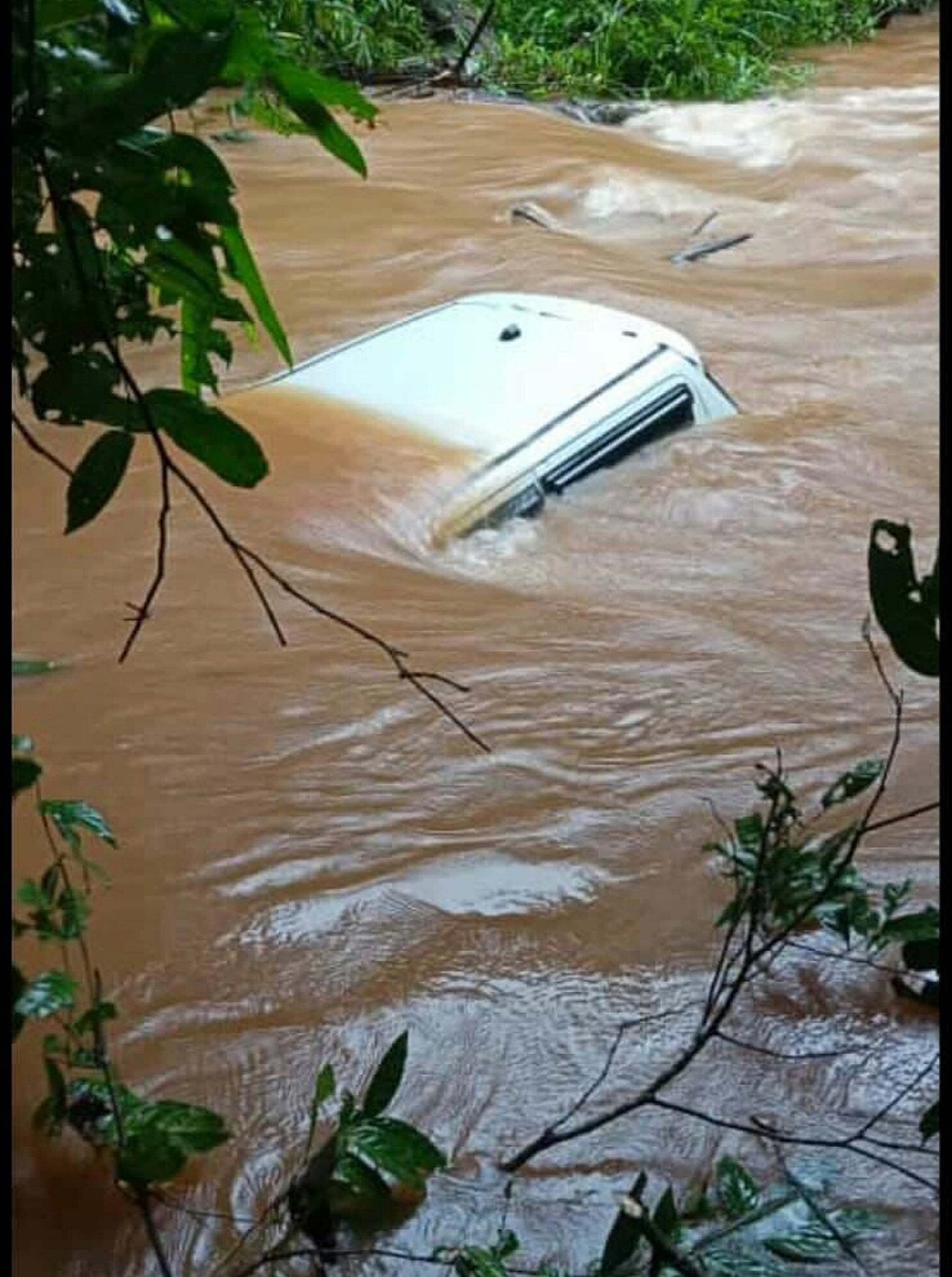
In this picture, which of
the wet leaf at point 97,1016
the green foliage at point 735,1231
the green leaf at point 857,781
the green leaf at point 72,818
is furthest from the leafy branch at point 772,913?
the green leaf at point 72,818

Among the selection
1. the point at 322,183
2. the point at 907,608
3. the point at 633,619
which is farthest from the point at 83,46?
the point at 322,183

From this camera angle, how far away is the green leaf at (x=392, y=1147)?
267 centimetres

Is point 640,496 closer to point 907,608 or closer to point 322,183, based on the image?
point 907,608

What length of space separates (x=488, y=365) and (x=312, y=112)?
4.24m

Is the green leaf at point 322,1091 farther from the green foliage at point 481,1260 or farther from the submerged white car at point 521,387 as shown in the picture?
the submerged white car at point 521,387

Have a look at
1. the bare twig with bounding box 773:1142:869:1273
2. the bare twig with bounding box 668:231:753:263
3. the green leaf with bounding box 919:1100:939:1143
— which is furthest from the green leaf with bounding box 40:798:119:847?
the bare twig with bounding box 668:231:753:263

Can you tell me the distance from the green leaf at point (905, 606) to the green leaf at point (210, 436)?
23.1 inches

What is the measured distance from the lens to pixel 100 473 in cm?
175

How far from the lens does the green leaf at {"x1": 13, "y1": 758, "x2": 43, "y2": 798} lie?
2025 mm

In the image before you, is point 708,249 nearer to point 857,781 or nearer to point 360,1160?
point 857,781

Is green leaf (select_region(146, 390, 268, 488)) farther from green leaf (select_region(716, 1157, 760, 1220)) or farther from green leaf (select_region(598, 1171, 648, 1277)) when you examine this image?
green leaf (select_region(716, 1157, 760, 1220))

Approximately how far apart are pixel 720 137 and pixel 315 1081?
Answer: 34.9ft

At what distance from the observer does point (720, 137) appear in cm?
1305

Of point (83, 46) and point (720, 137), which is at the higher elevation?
point (83, 46)
